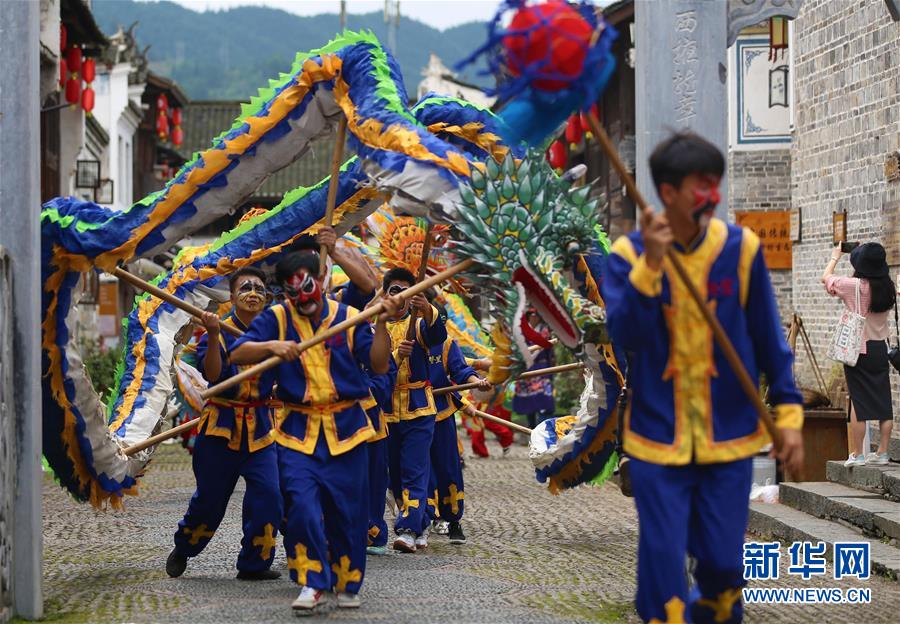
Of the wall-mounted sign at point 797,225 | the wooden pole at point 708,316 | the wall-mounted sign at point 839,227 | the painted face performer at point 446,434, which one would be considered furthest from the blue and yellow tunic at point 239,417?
the wall-mounted sign at point 797,225

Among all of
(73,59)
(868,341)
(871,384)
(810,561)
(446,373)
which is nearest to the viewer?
(810,561)

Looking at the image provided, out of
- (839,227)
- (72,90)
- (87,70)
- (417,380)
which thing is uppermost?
(87,70)

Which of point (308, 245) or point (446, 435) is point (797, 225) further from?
point (308, 245)

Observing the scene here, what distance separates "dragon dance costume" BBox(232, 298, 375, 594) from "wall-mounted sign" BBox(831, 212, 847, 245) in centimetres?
A: 841

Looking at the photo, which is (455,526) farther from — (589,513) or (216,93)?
(216,93)

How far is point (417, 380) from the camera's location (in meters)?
11.8

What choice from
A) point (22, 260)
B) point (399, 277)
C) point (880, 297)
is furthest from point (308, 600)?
point (880, 297)

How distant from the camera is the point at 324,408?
8.76m

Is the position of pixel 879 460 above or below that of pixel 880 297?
below

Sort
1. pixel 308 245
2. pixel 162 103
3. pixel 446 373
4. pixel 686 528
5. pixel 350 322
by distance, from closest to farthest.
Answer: pixel 686 528 → pixel 350 322 → pixel 308 245 → pixel 446 373 → pixel 162 103

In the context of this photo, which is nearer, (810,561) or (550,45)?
(550,45)

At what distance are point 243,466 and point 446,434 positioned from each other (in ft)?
8.88

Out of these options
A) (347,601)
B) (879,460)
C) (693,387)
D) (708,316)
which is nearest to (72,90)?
(879,460)

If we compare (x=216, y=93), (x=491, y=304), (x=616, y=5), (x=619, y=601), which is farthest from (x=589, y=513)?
(x=216, y=93)
